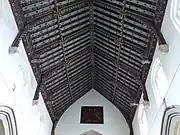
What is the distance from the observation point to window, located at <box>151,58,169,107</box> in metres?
8.62

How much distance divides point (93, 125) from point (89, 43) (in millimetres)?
4492

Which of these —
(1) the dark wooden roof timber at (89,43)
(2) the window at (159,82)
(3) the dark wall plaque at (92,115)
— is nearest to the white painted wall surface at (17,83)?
(1) the dark wooden roof timber at (89,43)

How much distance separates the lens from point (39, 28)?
9320 mm

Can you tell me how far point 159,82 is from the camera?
923cm

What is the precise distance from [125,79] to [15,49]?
5500 millimetres

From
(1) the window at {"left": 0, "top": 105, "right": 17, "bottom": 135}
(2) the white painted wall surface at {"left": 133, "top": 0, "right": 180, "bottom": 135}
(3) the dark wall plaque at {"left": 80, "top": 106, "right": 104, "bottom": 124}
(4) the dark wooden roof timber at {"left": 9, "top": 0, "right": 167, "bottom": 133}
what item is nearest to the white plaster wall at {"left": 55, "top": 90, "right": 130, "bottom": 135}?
(3) the dark wall plaque at {"left": 80, "top": 106, "right": 104, "bottom": 124}

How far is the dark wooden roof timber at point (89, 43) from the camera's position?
28.4ft

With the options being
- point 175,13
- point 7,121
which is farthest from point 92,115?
point 175,13

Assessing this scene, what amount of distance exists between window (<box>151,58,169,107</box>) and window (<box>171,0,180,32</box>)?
5.57 ft

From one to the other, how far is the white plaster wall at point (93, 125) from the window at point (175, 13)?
7924 mm

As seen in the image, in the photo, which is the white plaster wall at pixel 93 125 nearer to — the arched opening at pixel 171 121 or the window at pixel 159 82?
the window at pixel 159 82

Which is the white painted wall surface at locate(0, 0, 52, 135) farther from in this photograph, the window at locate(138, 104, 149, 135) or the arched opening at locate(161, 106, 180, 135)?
the arched opening at locate(161, 106, 180, 135)

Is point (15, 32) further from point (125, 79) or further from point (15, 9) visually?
point (125, 79)

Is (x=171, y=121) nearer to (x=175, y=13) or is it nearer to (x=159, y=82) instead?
(x=159, y=82)
